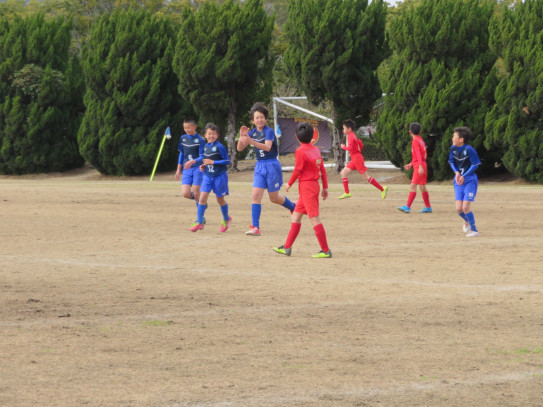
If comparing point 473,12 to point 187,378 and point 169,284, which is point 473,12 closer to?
point 169,284

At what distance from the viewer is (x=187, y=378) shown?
601 cm

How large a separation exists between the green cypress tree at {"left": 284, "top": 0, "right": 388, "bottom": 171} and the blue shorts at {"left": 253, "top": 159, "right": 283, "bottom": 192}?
2241cm

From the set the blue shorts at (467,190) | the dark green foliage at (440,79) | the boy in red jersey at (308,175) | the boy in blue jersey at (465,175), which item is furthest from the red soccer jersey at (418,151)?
the dark green foliage at (440,79)

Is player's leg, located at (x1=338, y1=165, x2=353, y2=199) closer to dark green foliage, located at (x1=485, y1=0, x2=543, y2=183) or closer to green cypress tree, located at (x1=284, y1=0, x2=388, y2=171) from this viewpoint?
dark green foliage, located at (x1=485, y1=0, x2=543, y2=183)

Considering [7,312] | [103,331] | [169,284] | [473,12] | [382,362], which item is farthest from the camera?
[473,12]

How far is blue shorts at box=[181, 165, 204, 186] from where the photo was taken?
54.5 feet

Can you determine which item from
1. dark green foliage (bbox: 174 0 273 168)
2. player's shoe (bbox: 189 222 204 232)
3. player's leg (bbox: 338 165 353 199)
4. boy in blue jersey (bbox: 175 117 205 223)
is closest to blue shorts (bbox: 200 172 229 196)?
player's shoe (bbox: 189 222 204 232)

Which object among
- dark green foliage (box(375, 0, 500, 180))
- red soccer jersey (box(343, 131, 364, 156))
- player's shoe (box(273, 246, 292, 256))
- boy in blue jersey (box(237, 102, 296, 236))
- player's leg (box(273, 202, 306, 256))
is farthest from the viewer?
dark green foliage (box(375, 0, 500, 180))

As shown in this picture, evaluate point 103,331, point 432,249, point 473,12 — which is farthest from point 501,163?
point 103,331

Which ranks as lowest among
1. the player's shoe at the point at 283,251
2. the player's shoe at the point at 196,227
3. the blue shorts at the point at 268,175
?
the player's shoe at the point at 196,227

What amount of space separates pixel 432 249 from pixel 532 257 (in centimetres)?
146

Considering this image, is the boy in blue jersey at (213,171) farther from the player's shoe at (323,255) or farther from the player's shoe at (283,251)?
the player's shoe at (323,255)

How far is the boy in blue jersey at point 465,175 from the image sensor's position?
47.4 feet

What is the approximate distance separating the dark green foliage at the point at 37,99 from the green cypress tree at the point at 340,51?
40.0 feet
